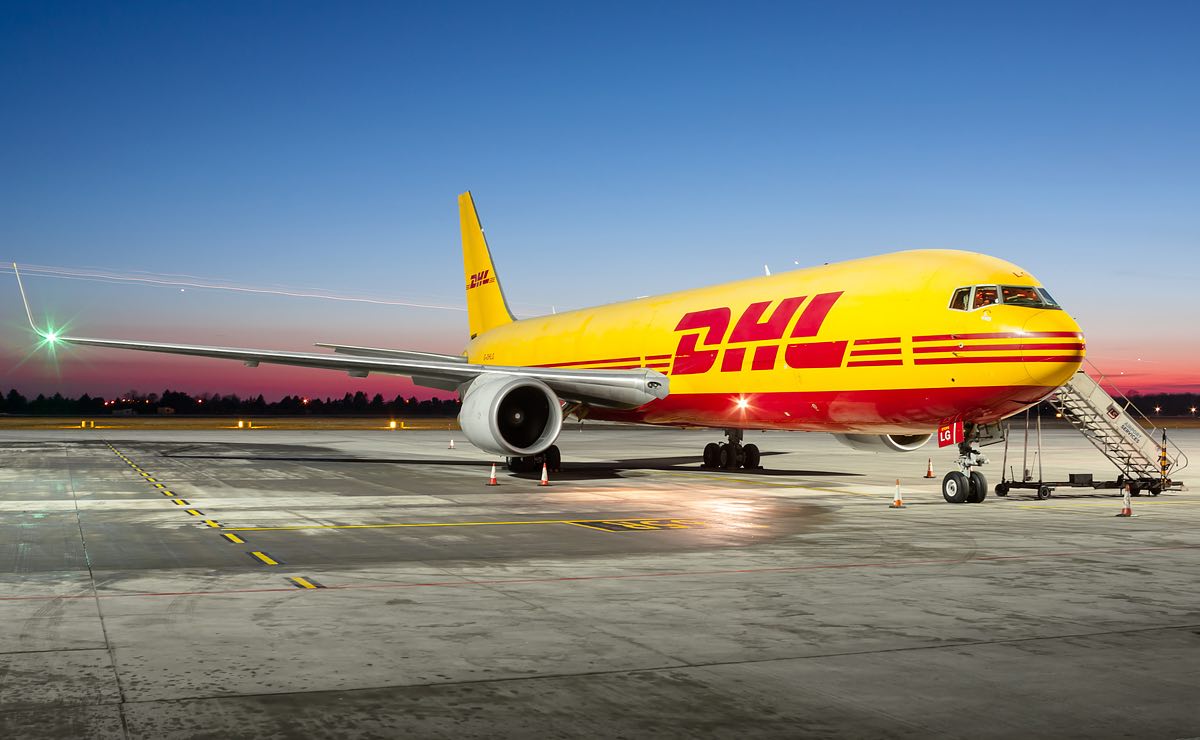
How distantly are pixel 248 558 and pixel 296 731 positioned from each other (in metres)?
6.10

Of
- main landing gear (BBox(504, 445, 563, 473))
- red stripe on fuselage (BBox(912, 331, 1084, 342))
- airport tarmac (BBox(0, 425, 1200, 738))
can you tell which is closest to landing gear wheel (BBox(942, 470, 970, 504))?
airport tarmac (BBox(0, 425, 1200, 738))

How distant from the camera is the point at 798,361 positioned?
63.6 feet

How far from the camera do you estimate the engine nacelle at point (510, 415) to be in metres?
21.2

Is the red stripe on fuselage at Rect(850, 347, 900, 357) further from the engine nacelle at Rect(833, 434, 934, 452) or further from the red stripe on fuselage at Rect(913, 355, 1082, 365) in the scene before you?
the engine nacelle at Rect(833, 434, 934, 452)

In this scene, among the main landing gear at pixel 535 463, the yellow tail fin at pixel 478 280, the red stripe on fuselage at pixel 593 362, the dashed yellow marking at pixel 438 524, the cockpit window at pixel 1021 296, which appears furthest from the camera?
the yellow tail fin at pixel 478 280

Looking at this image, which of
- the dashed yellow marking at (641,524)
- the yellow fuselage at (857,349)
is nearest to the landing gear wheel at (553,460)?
the yellow fuselage at (857,349)

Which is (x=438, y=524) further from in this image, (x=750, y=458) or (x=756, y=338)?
(x=750, y=458)

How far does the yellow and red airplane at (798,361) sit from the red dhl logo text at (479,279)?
5.79 metres

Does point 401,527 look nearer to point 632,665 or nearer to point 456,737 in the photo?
A: point 632,665

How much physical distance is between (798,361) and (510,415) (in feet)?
22.3

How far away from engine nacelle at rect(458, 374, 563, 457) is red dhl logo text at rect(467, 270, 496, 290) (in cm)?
1128

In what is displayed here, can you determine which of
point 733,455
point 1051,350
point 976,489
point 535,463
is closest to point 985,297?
point 1051,350

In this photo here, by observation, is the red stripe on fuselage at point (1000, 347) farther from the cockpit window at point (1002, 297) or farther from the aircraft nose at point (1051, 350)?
the cockpit window at point (1002, 297)

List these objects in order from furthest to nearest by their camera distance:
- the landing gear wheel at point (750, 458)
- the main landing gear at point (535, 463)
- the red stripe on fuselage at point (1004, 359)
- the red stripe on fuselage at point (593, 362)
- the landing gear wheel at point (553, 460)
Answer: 1. the landing gear wheel at point (750, 458)
2. the red stripe on fuselage at point (593, 362)
3. the landing gear wheel at point (553, 460)
4. the main landing gear at point (535, 463)
5. the red stripe on fuselage at point (1004, 359)
